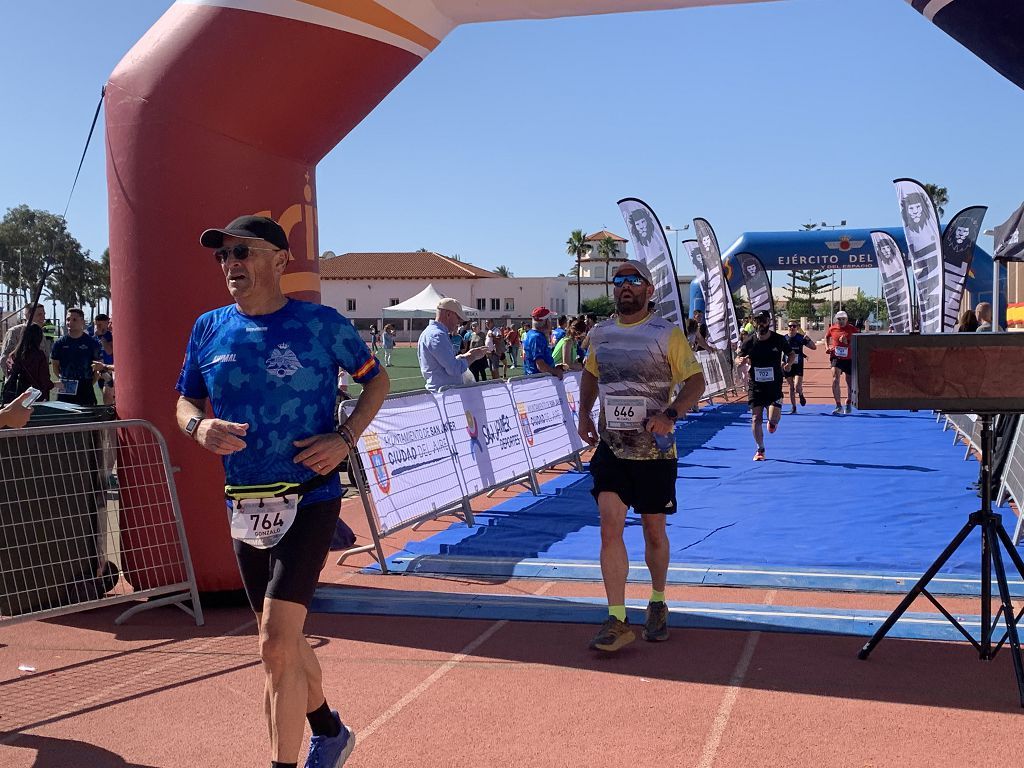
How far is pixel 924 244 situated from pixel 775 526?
1343 centimetres

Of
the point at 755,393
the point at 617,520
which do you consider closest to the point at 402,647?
the point at 617,520

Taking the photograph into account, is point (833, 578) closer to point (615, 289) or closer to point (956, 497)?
point (615, 289)

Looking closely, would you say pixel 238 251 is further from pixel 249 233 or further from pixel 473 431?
pixel 473 431

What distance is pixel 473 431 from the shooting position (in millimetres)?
9750

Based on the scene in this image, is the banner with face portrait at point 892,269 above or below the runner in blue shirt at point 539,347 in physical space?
above

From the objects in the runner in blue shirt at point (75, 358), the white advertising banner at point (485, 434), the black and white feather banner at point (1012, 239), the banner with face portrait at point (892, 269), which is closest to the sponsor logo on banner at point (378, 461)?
the white advertising banner at point (485, 434)

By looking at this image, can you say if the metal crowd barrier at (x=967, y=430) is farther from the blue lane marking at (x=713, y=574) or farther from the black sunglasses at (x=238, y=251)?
the black sunglasses at (x=238, y=251)

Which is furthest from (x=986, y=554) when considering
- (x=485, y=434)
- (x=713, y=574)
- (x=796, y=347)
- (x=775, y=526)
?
(x=796, y=347)

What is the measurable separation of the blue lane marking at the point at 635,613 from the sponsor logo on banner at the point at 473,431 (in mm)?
3083

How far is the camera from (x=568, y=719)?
14.1 feet

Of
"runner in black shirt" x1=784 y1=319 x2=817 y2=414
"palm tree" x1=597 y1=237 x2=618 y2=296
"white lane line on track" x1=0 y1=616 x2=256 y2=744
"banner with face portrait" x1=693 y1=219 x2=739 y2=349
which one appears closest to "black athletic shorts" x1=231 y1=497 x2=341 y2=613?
"white lane line on track" x1=0 y1=616 x2=256 y2=744

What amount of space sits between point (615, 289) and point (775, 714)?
231 centimetres

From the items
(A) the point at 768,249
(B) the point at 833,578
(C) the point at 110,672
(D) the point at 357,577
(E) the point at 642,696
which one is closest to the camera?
(E) the point at 642,696

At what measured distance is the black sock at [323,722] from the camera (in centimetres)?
364
